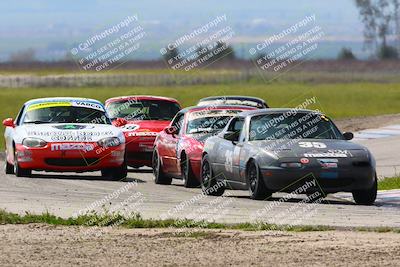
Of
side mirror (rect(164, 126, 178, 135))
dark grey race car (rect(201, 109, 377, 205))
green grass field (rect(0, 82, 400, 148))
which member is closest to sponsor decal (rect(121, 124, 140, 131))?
side mirror (rect(164, 126, 178, 135))

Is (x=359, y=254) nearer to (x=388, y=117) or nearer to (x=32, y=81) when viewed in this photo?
(x=388, y=117)

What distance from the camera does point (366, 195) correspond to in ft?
58.5

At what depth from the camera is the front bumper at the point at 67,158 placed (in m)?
22.0

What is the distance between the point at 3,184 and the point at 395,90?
6561 cm

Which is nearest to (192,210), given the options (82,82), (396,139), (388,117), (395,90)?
(396,139)

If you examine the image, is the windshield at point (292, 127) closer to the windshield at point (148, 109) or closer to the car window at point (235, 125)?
the car window at point (235, 125)

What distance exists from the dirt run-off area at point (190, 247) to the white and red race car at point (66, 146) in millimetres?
7725

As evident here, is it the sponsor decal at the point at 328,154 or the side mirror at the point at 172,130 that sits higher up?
the sponsor decal at the point at 328,154

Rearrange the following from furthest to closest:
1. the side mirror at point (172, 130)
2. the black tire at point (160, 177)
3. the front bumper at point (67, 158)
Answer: the black tire at point (160, 177) → the side mirror at point (172, 130) → the front bumper at point (67, 158)

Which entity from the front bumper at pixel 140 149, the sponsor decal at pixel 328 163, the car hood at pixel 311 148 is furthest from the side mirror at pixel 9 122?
the sponsor decal at pixel 328 163

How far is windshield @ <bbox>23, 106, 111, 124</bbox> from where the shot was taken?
23.2m

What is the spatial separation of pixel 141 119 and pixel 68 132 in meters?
4.38

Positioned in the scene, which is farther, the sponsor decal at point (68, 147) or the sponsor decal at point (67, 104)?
the sponsor decal at point (67, 104)

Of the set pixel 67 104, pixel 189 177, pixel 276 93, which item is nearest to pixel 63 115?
pixel 67 104
